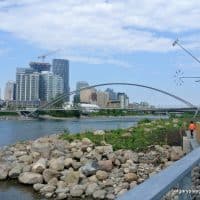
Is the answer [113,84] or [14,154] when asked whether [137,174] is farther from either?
[113,84]

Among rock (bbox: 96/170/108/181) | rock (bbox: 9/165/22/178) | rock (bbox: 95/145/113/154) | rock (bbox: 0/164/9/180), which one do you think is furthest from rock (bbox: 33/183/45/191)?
rock (bbox: 95/145/113/154)

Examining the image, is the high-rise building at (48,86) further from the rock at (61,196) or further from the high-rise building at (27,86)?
the rock at (61,196)

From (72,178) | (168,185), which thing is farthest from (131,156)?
(168,185)

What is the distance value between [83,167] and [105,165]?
3.37ft

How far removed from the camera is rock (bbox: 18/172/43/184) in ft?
74.5

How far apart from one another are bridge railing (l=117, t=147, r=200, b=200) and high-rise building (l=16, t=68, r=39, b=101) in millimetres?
161446

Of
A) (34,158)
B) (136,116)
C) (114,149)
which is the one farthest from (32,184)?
(136,116)

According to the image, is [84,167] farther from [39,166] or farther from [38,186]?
[38,186]

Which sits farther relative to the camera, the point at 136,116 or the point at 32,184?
the point at 136,116

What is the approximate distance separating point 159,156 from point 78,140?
7669 millimetres

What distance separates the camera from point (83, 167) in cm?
2358

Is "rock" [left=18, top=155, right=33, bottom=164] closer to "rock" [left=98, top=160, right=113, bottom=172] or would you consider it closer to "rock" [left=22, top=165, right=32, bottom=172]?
"rock" [left=22, top=165, right=32, bottom=172]

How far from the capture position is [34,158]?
27.6 metres

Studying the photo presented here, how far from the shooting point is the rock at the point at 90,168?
904 inches
